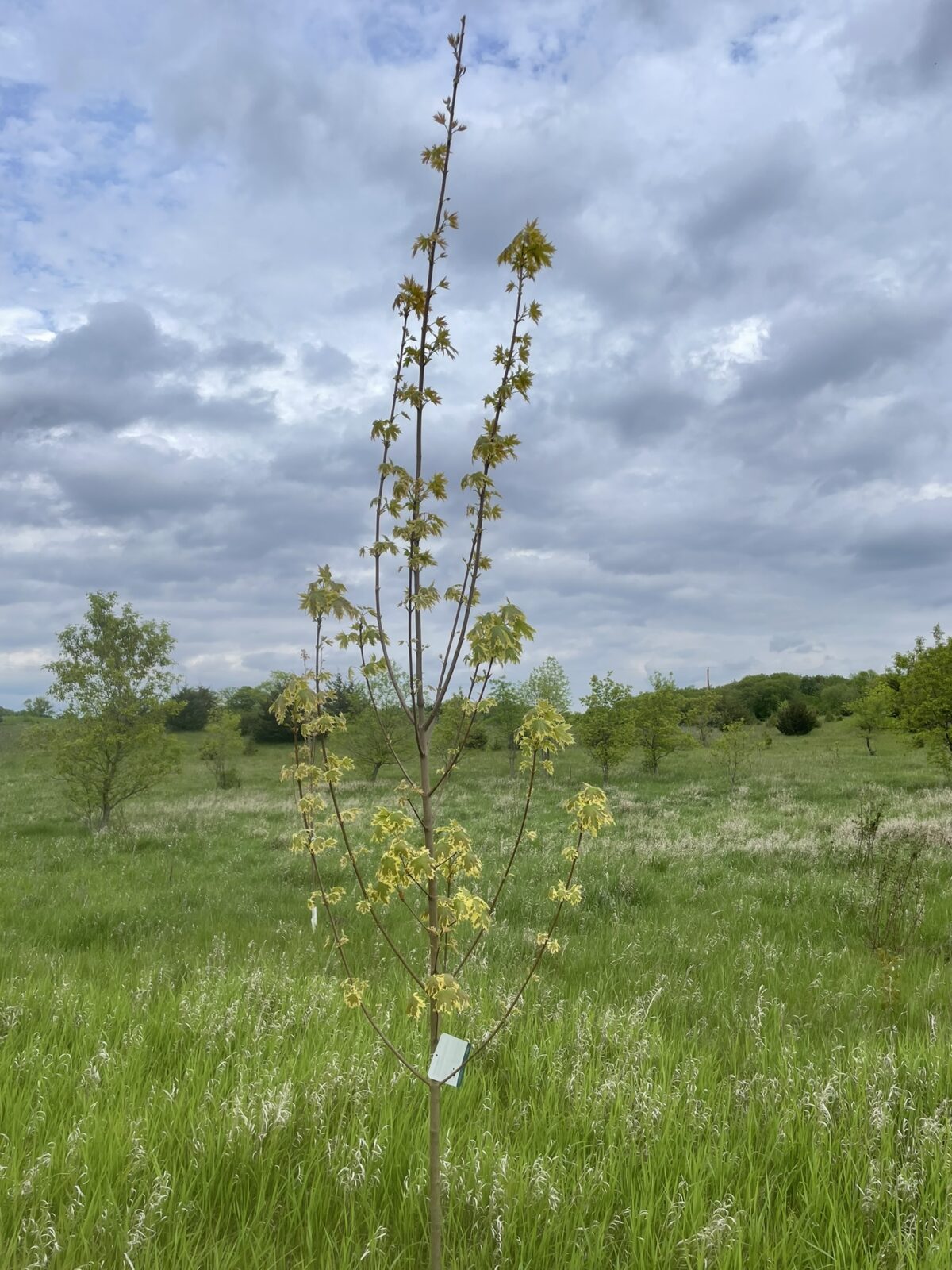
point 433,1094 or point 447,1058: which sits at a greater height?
point 447,1058

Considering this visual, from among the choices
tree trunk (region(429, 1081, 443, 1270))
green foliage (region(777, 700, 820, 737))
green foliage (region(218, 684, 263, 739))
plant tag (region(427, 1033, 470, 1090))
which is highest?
green foliage (region(218, 684, 263, 739))

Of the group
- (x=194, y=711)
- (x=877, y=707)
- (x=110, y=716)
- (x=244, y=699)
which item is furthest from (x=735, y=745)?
(x=244, y=699)

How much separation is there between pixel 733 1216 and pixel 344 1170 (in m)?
1.88

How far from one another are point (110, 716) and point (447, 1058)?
73.9 feet

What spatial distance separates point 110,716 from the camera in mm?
22281

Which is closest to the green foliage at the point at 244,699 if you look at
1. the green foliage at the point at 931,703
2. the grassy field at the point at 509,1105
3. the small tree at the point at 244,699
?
the small tree at the point at 244,699

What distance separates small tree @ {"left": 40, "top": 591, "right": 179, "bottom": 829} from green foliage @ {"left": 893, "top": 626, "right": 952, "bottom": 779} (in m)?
27.4

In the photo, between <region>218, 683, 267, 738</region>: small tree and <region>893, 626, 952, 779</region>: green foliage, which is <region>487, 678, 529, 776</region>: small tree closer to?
<region>893, 626, 952, 779</region>: green foliage

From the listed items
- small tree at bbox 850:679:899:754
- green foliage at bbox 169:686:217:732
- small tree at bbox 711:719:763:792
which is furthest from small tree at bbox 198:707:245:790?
green foliage at bbox 169:686:217:732

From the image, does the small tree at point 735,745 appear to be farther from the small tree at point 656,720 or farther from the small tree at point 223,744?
the small tree at point 223,744

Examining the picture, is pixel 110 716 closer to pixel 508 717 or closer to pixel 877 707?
pixel 508 717

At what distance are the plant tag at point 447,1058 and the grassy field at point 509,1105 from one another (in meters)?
1.12

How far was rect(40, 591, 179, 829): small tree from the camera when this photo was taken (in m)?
21.8

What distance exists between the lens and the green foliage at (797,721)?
6956 cm
